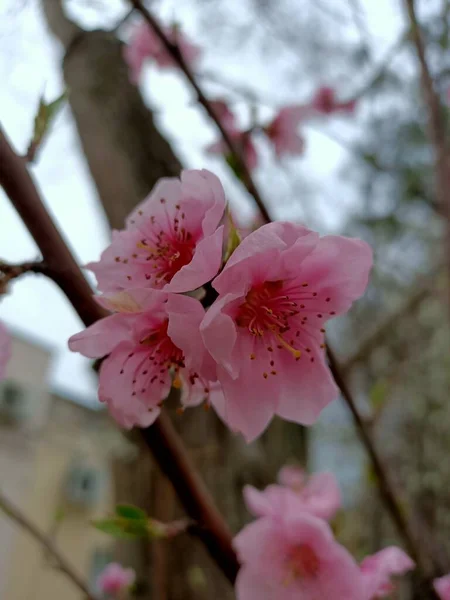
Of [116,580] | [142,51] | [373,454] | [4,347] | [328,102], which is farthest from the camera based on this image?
[328,102]

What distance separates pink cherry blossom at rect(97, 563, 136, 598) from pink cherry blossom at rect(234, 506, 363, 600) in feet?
1.49

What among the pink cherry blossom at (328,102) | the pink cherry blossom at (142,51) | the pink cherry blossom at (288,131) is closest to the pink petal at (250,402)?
the pink cherry blossom at (288,131)

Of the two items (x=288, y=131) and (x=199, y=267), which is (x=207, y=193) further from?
(x=288, y=131)

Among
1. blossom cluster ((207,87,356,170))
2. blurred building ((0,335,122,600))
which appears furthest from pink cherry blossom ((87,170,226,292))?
blurred building ((0,335,122,600))

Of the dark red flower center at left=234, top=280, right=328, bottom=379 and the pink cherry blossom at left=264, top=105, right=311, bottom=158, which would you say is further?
the pink cherry blossom at left=264, top=105, right=311, bottom=158

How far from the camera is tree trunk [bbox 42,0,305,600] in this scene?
735 mm

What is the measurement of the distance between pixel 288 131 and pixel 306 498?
0.72 metres

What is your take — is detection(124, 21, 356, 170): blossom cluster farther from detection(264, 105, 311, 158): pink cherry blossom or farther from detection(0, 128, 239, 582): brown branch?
detection(0, 128, 239, 582): brown branch

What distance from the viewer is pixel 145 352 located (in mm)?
291

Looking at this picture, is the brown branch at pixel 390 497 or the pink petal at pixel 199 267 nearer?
the pink petal at pixel 199 267

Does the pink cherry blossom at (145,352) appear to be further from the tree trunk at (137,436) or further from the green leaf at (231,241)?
the tree trunk at (137,436)

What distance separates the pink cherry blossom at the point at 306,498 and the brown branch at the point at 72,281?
103mm

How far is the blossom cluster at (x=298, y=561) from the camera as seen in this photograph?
345 mm

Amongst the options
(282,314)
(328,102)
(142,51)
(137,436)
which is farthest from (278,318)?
(328,102)
